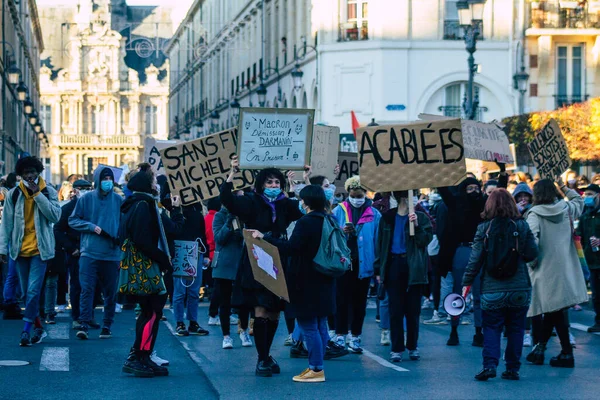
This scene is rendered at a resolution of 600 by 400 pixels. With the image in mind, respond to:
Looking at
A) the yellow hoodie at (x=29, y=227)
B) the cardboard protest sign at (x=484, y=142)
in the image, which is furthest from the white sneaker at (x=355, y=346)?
the yellow hoodie at (x=29, y=227)

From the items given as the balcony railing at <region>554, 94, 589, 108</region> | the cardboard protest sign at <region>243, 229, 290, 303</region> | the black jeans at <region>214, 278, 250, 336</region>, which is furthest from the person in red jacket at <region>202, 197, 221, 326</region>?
the balcony railing at <region>554, 94, 589, 108</region>

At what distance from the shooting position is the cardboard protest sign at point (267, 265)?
10.0m

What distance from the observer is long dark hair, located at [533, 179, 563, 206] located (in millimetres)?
11164

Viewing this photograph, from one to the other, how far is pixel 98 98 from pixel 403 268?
98723 mm

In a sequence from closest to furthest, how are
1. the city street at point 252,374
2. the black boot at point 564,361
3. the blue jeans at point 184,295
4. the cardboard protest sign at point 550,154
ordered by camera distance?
the city street at point 252,374 < the black boot at point 564,361 < the blue jeans at point 184,295 < the cardboard protest sign at point 550,154

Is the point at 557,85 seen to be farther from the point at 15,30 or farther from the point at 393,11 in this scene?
the point at 15,30

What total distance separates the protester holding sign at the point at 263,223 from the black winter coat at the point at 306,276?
0.25 meters

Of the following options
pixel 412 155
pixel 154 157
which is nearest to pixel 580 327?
pixel 412 155

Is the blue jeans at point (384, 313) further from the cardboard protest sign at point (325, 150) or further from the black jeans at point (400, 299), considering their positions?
the cardboard protest sign at point (325, 150)

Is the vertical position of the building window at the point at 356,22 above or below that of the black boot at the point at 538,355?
above

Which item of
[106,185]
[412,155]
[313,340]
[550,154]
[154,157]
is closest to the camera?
[313,340]

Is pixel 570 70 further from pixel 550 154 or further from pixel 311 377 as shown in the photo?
pixel 311 377

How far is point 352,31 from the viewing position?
39375 mm

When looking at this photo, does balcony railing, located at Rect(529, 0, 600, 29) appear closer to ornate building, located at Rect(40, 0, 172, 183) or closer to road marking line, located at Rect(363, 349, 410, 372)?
road marking line, located at Rect(363, 349, 410, 372)
